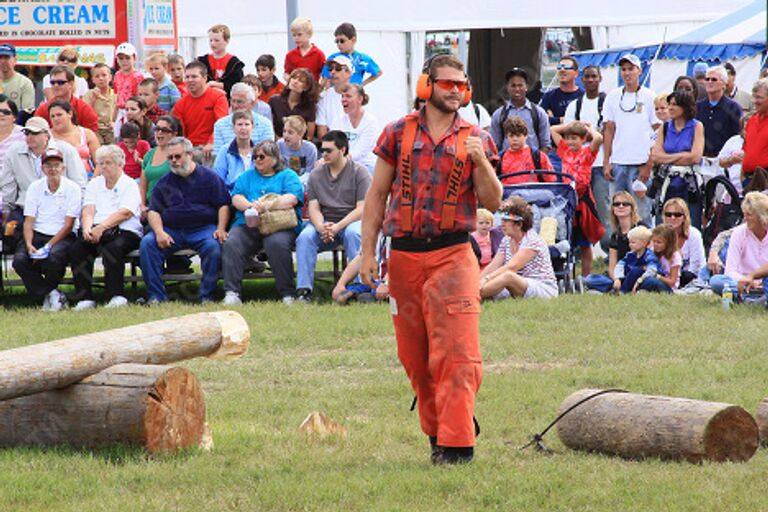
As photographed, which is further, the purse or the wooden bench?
the wooden bench

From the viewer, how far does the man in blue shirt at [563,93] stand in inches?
645

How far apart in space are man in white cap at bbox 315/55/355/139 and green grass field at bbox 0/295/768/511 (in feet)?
10.4

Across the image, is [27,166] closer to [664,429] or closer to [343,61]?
[343,61]

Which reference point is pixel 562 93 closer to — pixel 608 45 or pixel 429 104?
pixel 608 45

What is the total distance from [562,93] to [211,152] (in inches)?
170

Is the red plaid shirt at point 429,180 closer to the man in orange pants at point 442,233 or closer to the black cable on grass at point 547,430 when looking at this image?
the man in orange pants at point 442,233

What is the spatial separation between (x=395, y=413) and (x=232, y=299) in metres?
4.90

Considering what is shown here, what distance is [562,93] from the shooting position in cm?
1661

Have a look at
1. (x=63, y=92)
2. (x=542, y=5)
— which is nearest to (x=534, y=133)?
(x=63, y=92)

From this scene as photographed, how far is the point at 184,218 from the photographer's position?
44.0ft

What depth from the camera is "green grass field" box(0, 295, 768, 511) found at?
6.18 meters

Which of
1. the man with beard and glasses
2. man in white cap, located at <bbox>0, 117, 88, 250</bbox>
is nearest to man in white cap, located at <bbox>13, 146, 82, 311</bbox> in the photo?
man in white cap, located at <bbox>0, 117, 88, 250</bbox>

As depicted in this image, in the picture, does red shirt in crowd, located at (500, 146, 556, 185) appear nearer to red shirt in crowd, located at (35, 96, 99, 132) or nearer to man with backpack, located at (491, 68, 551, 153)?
man with backpack, located at (491, 68, 551, 153)

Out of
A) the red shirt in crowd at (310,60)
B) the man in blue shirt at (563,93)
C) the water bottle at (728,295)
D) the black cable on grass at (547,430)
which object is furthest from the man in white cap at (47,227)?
the black cable on grass at (547,430)
